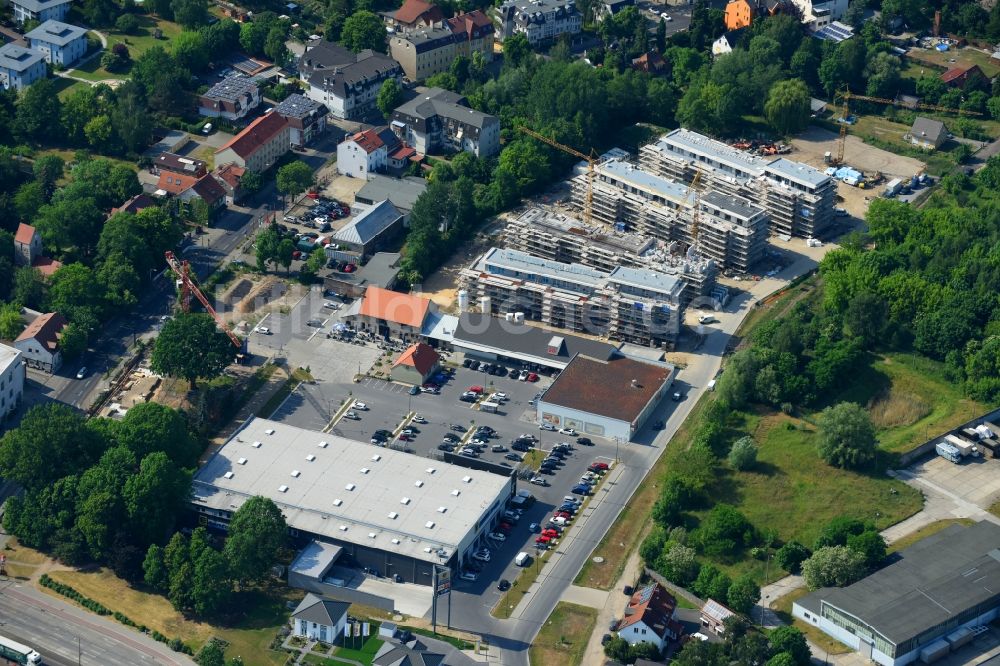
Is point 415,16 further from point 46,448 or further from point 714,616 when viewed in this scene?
point 714,616

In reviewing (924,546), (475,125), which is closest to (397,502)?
(924,546)

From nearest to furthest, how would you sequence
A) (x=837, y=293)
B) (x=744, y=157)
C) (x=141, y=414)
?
(x=141, y=414)
(x=837, y=293)
(x=744, y=157)

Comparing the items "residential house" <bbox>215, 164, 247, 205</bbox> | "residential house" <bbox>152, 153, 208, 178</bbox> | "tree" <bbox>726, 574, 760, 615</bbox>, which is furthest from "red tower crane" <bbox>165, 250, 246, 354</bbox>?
"tree" <bbox>726, 574, 760, 615</bbox>

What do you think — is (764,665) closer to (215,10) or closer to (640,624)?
(640,624)

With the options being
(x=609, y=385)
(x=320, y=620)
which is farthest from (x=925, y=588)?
(x=320, y=620)

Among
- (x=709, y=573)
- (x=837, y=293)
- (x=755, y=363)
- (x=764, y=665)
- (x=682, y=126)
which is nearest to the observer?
(x=764, y=665)

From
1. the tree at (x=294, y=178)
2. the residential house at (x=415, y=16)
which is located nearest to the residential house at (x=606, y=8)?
the residential house at (x=415, y=16)
